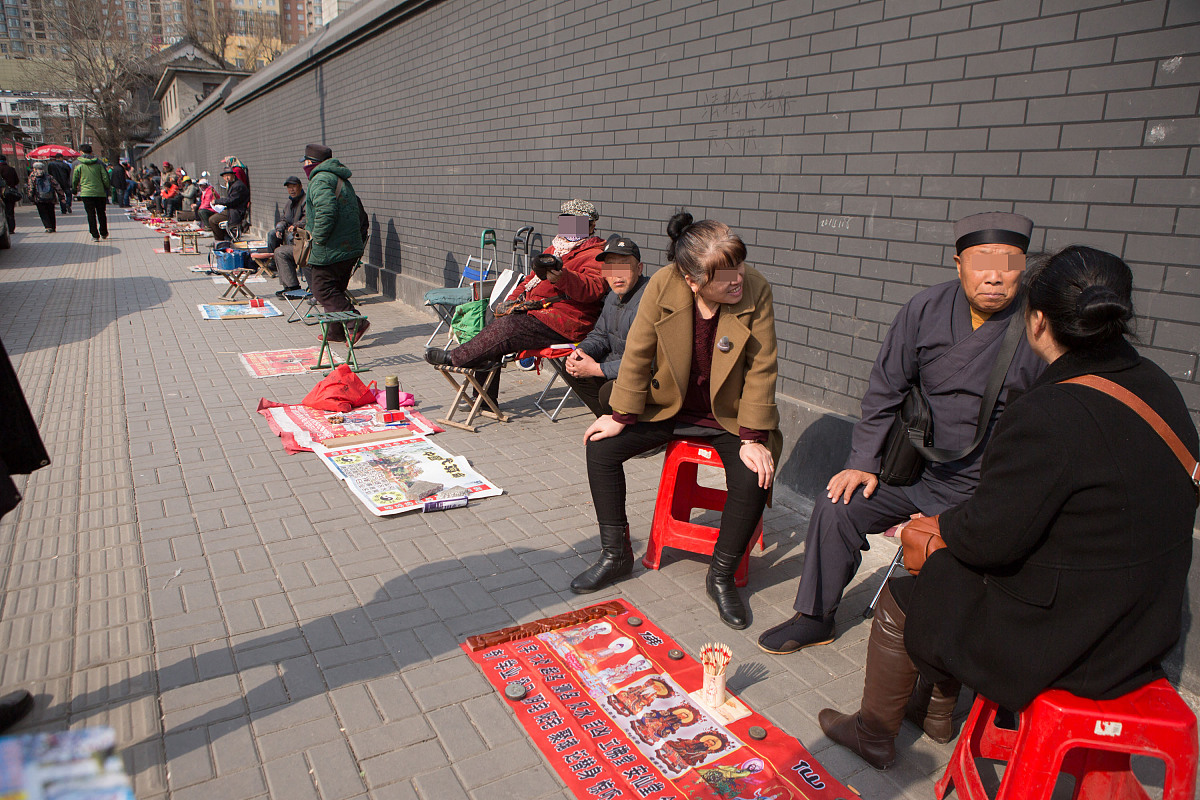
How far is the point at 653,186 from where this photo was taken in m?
5.93

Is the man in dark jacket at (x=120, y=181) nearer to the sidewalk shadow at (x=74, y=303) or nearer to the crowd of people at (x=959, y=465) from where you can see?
the sidewalk shadow at (x=74, y=303)

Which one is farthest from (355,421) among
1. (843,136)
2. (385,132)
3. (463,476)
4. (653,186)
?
(385,132)

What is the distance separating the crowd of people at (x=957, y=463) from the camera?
68.1 inches

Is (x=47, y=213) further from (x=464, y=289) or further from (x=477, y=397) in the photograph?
(x=477, y=397)

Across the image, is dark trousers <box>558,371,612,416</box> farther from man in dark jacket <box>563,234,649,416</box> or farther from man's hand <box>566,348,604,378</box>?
man's hand <box>566,348,604,378</box>

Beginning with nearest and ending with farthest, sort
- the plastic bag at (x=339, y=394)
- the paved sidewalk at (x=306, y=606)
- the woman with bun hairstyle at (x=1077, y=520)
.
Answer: the woman with bun hairstyle at (x=1077, y=520) < the paved sidewalk at (x=306, y=606) < the plastic bag at (x=339, y=394)

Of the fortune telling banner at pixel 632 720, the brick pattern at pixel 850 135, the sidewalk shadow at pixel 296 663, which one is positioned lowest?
the sidewalk shadow at pixel 296 663

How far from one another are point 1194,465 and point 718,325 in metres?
1.79

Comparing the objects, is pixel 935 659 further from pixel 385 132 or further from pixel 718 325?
pixel 385 132

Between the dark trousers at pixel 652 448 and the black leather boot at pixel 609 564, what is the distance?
A: 52 millimetres

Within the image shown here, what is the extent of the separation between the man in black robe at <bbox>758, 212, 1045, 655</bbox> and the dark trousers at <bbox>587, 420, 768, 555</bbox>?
37 centimetres

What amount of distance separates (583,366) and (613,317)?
371mm

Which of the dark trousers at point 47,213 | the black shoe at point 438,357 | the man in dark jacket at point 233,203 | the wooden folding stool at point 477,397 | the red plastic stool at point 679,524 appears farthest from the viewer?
the dark trousers at point 47,213

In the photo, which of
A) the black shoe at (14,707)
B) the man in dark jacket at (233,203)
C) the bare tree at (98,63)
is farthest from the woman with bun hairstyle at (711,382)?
the bare tree at (98,63)
